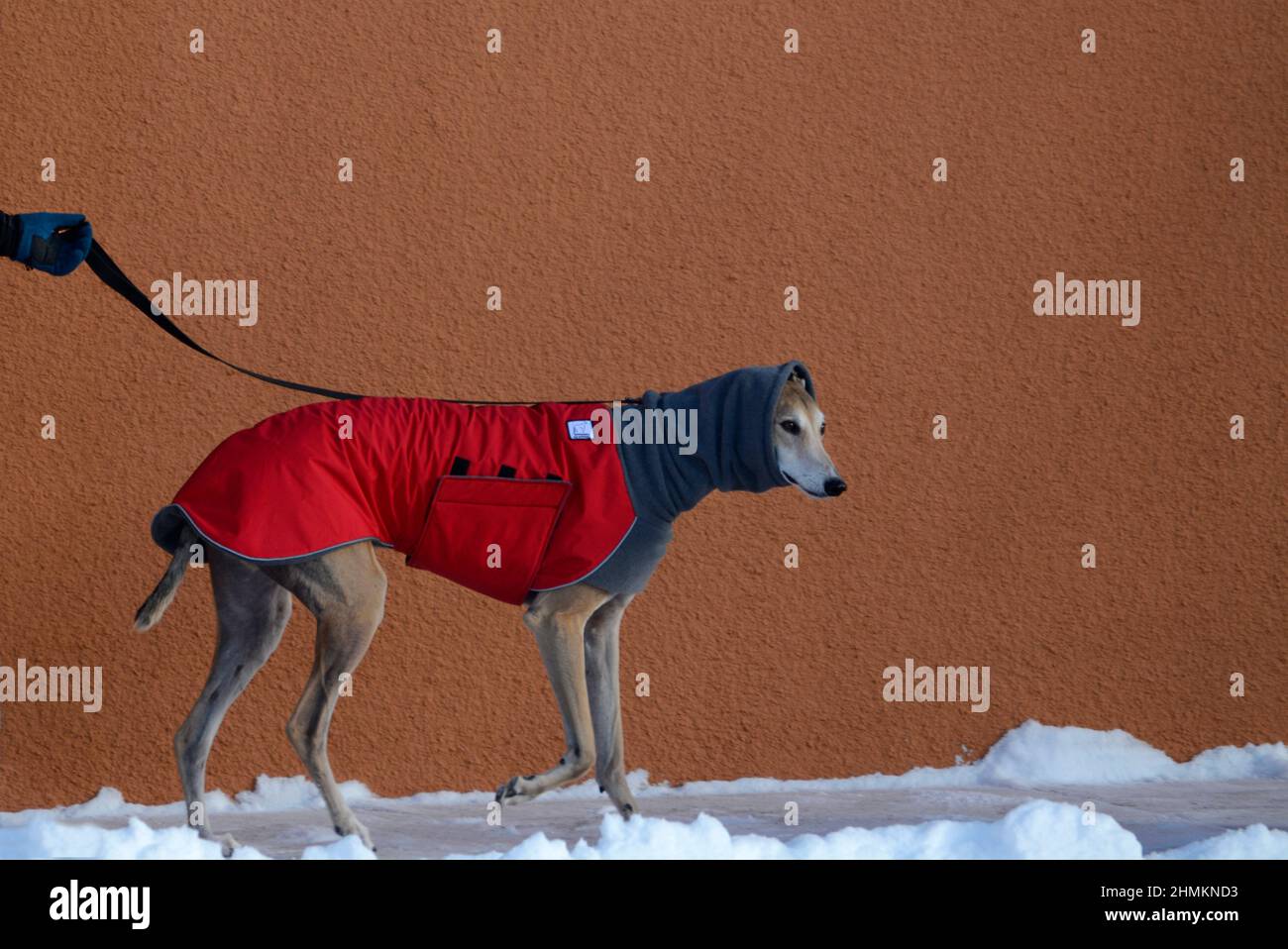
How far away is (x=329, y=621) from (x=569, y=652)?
0.61 m

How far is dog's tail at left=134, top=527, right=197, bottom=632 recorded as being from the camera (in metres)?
3.61

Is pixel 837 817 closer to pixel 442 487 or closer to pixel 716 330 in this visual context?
pixel 442 487

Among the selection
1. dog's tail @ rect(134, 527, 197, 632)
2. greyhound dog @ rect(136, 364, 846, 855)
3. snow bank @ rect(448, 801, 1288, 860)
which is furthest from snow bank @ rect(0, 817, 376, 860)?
dog's tail @ rect(134, 527, 197, 632)

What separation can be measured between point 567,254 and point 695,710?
5.59ft

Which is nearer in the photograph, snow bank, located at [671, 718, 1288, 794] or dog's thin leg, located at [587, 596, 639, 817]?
dog's thin leg, located at [587, 596, 639, 817]

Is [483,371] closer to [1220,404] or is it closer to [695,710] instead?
[695,710]

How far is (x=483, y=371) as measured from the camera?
512 centimetres

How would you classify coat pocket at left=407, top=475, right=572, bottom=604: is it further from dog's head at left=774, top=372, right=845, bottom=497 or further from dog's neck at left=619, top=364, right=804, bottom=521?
dog's head at left=774, top=372, right=845, bottom=497

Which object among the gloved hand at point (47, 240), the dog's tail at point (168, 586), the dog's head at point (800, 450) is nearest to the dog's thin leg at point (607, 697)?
the dog's head at point (800, 450)

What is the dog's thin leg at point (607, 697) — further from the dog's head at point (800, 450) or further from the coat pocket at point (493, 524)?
the dog's head at point (800, 450)

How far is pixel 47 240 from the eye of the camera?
12.1ft

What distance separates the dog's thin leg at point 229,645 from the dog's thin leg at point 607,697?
0.83 meters

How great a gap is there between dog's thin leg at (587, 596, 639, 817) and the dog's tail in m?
1.07

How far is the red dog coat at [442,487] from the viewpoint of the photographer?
11.6 ft
